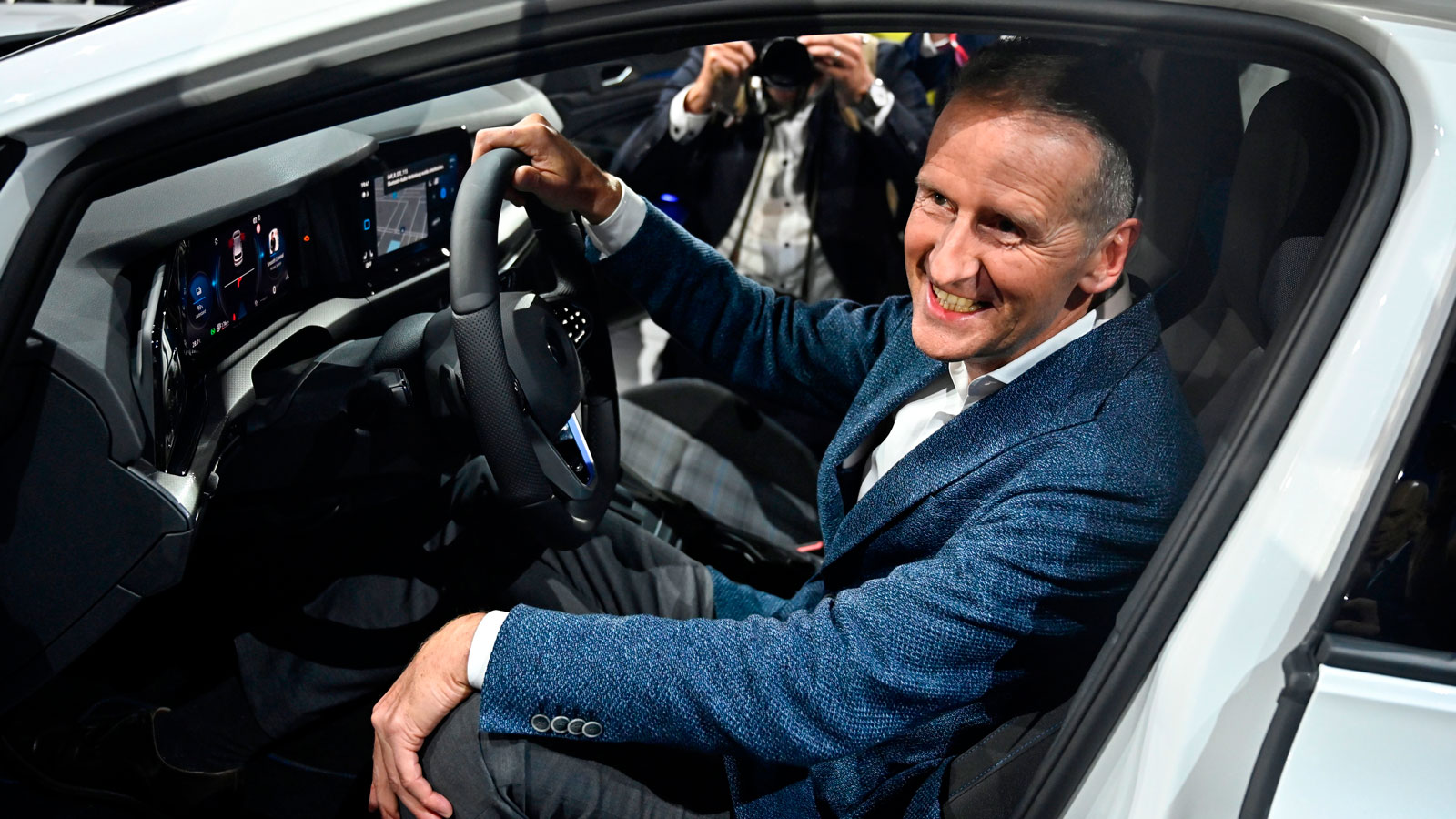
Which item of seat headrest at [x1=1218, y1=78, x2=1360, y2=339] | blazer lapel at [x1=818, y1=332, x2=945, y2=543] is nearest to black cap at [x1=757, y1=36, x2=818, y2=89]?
blazer lapel at [x1=818, y1=332, x2=945, y2=543]

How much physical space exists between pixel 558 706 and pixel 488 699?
68mm

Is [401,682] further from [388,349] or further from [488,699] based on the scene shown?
[388,349]

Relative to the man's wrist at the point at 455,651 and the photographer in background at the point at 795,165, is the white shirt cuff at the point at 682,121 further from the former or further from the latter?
the man's wrist at the point at 455,651

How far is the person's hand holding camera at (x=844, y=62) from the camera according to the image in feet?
7.43

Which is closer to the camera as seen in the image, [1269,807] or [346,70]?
[1269,807]

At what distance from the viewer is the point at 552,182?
129cm

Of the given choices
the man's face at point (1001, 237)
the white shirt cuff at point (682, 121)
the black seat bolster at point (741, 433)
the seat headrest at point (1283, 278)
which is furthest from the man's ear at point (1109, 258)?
the white shirt cuff at point (682, 121)

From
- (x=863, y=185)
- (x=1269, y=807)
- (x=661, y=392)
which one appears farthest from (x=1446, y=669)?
(x=863, y=185)

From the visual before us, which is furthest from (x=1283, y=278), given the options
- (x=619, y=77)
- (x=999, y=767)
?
(x=619, y=77)

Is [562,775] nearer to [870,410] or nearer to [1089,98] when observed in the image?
[870,410]

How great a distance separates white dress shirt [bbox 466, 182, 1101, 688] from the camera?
1031mm

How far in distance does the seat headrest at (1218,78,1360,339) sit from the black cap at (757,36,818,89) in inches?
49.0

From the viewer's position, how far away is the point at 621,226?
1.42 metres

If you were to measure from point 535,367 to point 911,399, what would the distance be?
448 millimetres
